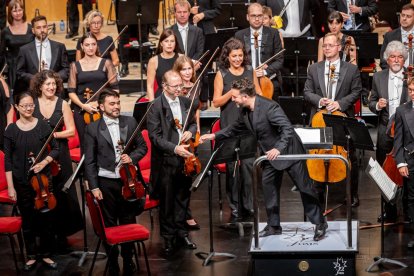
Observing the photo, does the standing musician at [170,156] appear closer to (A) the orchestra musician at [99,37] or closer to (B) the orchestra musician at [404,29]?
(A) the orchestra musician at [99,37]

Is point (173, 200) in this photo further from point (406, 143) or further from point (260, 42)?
point (260, 42)

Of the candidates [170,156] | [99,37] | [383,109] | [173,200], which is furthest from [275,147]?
[99,37]

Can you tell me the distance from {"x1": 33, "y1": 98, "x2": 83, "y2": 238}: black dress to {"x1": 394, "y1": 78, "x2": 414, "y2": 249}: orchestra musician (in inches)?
117

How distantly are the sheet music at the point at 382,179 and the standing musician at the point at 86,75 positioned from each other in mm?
3140

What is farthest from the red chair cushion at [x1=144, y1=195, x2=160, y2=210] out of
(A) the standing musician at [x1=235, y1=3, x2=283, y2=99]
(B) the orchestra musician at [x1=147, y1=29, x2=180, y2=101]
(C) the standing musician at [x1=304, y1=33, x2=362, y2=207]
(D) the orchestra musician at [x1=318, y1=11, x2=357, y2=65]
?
(D) the orchestra musician at [x1=318, y1=11, x2=357, y2=65]

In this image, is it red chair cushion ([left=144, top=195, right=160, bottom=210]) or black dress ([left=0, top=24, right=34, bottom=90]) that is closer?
red chair cushion ([left=144, top=195, right=160, bottom=210])

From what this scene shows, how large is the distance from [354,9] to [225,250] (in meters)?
4.13

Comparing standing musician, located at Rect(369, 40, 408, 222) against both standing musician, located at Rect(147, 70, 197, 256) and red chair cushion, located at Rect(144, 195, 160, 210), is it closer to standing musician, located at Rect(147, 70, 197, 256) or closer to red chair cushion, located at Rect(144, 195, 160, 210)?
standing musician, located at Rect(147, 70, 197, 256)

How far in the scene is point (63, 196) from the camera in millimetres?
9492

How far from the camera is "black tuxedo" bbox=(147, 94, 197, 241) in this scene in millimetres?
9203

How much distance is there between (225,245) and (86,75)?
2351mm

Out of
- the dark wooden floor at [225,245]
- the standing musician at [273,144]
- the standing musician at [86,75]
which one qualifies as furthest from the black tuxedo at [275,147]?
the standing musician at [86,75]

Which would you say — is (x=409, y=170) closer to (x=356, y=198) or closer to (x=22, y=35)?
(x=356, y=198)

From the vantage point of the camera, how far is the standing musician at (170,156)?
9.17m
